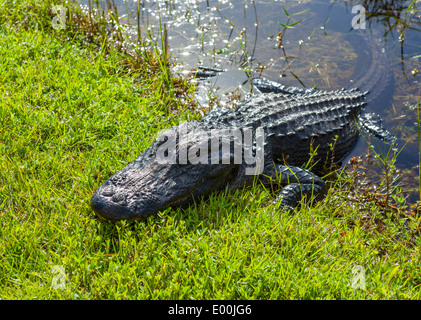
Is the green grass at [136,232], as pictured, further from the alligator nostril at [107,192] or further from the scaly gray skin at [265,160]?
the alligator nostril at [107,192]

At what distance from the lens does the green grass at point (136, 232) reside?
8.46ft

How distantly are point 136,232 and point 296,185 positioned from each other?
4.90 ft

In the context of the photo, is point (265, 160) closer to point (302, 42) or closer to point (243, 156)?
point (243, 156)

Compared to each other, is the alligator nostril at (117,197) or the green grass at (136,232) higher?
the alligator nostril at (117,197)

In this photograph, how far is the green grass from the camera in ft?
8.46

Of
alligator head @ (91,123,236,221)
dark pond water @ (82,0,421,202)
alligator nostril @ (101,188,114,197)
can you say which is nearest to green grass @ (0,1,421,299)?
alligator head @ (91,123,236,221)

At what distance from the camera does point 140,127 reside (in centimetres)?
425

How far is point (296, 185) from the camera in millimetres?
3645

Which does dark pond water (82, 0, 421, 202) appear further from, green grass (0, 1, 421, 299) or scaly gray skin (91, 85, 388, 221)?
green grass (0, 1, 421, 299)

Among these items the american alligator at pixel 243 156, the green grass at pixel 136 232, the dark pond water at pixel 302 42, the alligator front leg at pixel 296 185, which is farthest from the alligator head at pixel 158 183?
the dark pond water at pixel 302 42

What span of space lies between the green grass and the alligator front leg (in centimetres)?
14

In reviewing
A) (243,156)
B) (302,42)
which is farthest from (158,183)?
(302,42)

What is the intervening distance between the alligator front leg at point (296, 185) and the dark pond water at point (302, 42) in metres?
1.27
